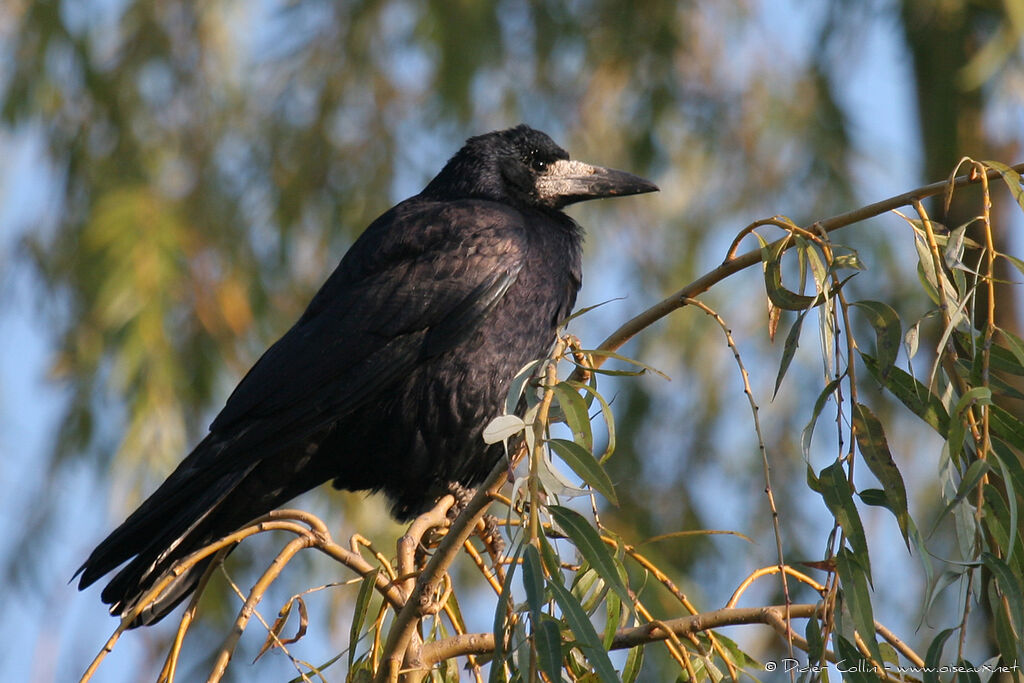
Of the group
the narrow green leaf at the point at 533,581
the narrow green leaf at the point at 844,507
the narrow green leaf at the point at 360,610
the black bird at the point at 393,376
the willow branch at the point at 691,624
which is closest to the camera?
the narrow green leaf at the point at 533,581

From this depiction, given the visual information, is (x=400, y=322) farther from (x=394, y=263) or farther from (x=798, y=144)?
(x=798, y=144)

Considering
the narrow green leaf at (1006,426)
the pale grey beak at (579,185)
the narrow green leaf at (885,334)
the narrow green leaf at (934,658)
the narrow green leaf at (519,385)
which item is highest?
the pale grey beak at (579,185)

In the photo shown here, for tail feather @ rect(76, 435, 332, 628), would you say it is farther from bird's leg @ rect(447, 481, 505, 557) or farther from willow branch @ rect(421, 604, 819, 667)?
willow branch @ rect(421, 604, 819, 667)

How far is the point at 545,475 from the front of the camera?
1.51 meters

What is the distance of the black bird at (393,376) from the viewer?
268 centimetres

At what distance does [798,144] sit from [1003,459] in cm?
359

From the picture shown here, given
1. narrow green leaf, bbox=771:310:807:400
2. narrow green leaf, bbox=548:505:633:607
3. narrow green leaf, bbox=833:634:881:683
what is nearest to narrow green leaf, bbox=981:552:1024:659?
narrow green leaf, bbox=833:634:881:683

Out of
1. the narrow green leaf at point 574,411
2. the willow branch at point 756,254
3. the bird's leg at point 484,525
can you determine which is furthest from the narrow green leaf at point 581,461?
the bird's leg at point 484,525

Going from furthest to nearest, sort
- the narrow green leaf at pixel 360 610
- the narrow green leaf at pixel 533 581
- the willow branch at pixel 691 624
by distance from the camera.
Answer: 1. the narrow green leaf at pixel 360 610
2. the willow branch at pixel 691 624
3. the narrow green leaf at pixel 533 581

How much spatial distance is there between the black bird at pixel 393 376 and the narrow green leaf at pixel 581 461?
1221mm

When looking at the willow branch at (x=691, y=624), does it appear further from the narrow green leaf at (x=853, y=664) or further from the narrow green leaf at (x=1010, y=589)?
the narrow green leaf at (x=1010, y=589)

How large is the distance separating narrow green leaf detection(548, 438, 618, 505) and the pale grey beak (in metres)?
1.99

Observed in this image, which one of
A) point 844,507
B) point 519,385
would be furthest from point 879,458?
point 519,385

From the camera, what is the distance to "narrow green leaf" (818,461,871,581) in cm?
149
